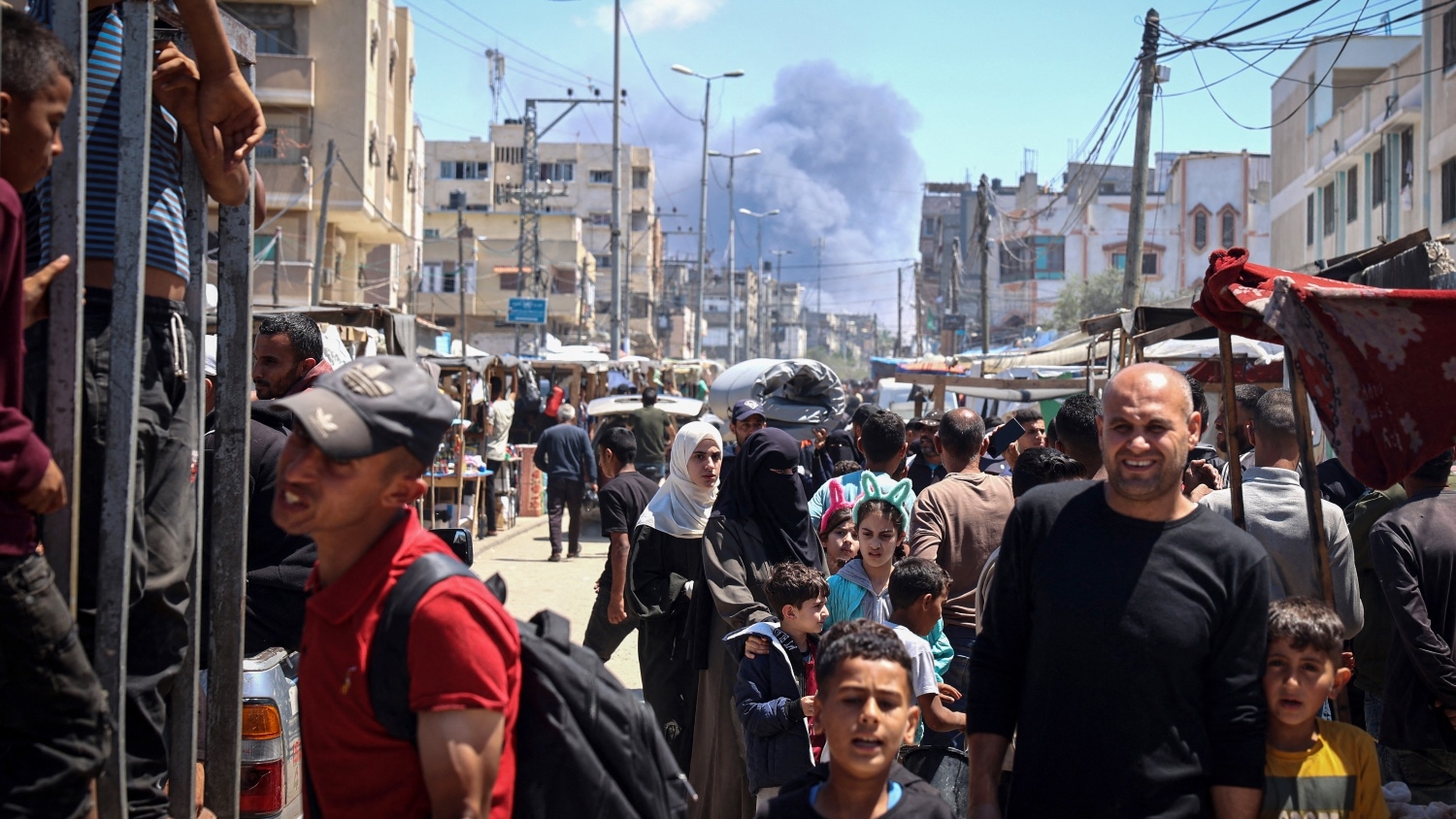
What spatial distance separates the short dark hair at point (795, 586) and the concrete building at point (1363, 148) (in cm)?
1535

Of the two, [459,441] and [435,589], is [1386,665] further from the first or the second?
[459,441]

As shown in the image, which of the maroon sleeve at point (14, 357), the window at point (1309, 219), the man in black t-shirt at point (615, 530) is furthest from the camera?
the window at point (1309, 219)

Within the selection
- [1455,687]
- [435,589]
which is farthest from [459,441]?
[435,589]

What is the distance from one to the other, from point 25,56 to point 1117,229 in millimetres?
66598

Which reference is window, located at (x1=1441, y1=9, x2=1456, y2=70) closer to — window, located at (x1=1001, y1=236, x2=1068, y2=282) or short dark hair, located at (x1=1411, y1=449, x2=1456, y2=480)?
short dark hair, located at (x1=1411, y1=449, x2=1456, y2=480)

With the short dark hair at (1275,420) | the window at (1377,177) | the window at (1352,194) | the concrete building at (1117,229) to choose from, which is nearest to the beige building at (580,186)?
the concrete building at (1117,229)

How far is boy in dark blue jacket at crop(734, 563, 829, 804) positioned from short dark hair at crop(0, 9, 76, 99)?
3026 millimetres

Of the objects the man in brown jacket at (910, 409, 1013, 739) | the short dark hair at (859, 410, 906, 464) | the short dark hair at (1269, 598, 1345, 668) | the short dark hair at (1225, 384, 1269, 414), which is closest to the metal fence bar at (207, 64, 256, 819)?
the short dark hair at (1269, 598, 1345, 668)

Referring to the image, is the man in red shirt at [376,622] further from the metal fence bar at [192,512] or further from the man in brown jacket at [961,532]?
the man in brown jacket at [961,532]

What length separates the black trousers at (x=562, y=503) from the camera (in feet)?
50.9

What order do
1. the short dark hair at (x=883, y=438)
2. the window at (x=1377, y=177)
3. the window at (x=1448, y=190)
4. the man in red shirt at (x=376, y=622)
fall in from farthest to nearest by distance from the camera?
the window at (x=1377, y=177)
the window at (x=1448, y=190)
the short dark hair at (x=883, y=438)
the man in red shirt at (x=376, y=622)

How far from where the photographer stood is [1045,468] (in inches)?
220

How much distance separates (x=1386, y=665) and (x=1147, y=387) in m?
2.66

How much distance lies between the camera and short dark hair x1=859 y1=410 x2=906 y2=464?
7.21 metres
